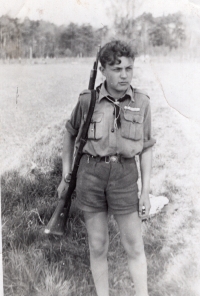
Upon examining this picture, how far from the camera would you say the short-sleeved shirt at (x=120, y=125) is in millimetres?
1630

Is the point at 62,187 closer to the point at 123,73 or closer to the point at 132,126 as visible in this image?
the point at 132,126

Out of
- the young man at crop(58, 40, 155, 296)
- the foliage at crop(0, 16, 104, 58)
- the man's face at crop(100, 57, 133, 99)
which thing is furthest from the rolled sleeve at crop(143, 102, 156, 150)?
the foliage at crop(0, 16, 104, 58)

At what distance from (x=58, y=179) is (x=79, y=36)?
2.19 feet

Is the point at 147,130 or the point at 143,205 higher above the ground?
the point at 147,130

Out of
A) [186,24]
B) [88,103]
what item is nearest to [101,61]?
[88,103]

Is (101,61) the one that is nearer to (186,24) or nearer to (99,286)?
(186,24)

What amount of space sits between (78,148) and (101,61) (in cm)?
36

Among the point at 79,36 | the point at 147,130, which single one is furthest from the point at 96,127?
the point at 79,36

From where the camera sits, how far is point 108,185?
166cm

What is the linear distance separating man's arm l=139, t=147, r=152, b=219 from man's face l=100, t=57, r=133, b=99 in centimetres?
A: 29

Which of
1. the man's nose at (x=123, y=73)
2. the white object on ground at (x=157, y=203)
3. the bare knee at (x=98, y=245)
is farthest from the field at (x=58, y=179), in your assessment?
the man's nose at (x=123, y=73)

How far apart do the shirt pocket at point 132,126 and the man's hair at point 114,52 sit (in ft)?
0.71

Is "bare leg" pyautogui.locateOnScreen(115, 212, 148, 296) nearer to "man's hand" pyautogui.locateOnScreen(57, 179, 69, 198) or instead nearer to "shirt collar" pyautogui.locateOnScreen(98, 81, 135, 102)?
"man's hand" pyautogui.locateOnScreen(57, 179, 69, 198)

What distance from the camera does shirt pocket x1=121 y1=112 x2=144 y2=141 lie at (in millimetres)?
1638
